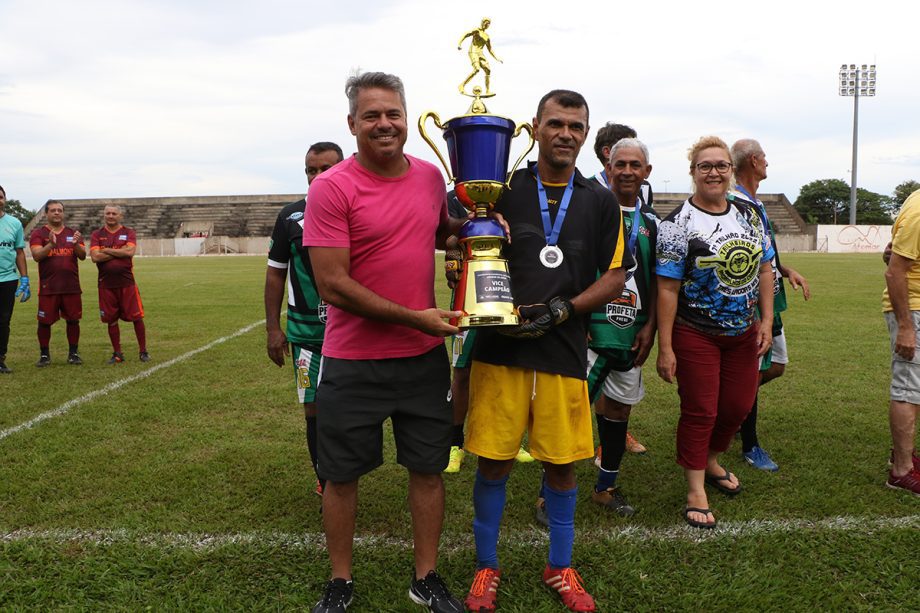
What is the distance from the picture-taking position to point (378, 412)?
2654mm

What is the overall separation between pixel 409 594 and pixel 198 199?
63.4 metres

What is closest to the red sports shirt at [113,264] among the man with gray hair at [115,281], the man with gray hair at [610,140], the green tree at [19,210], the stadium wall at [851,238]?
the man with gray hair at [115,281]

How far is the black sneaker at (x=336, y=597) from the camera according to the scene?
8.69 feet

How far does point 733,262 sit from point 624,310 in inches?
23.0

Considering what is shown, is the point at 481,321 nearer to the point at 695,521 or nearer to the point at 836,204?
the point at 695,521

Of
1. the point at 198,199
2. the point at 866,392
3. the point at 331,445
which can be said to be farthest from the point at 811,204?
the point at 331,445

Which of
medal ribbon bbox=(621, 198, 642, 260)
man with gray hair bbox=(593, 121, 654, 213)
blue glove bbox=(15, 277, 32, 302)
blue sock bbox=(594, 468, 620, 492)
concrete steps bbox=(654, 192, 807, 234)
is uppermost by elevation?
concrete steps bbox=(654, 192, 807, 234)

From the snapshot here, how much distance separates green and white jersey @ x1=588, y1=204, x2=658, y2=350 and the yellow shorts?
838 mm

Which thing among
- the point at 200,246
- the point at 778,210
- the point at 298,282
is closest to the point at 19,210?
the point at 200,246

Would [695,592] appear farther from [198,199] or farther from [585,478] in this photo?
[198,199]

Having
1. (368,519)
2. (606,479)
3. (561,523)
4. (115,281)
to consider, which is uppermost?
(115,281)

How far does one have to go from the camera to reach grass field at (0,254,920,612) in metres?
2.84

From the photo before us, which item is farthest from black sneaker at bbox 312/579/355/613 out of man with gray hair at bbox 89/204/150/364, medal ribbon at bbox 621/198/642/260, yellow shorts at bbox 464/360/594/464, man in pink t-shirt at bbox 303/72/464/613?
man with gray hair at bbox 89/204/150/364

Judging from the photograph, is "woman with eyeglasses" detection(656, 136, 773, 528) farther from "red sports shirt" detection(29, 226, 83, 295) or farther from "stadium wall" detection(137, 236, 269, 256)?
"stadium wall" detection(137, 236, 269, 256)
